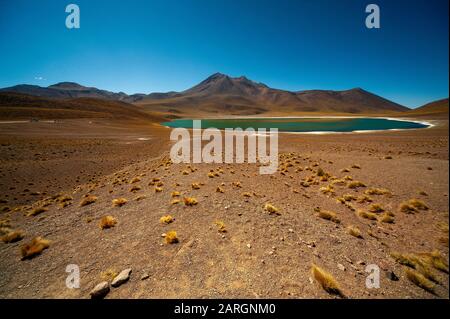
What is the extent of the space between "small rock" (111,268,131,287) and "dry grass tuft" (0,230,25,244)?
5.33 m

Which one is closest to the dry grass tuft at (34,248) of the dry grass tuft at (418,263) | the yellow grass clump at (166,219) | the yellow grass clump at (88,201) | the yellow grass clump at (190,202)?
the yellow grass clump at (166,219)

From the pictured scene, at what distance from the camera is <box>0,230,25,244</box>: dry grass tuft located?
20.8ft

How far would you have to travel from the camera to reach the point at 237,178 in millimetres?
11547

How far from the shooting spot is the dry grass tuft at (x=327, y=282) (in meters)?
3.41

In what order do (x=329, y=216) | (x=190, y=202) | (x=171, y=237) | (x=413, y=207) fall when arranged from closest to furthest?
(x=171, y=237), (x=329, y=216), (x=413, y=207), (x=190, y=202)

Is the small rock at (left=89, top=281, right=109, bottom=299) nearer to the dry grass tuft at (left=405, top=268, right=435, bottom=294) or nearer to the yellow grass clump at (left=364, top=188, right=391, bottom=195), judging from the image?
the dry grass tuft at (left=405, top=268, right=435, bottom=294)

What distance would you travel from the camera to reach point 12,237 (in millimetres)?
6426

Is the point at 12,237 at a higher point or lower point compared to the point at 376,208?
lower

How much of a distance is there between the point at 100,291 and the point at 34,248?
3600mm

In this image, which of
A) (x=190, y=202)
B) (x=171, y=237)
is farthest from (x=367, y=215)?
(x=171, y=237)

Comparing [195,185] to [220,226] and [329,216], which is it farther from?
[329,216]

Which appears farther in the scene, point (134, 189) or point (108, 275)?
point (134, 189)

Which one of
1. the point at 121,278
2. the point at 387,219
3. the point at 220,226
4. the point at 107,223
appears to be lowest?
the point at 121,278
